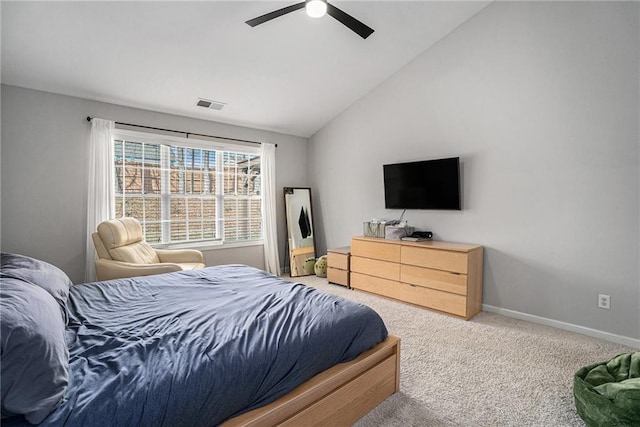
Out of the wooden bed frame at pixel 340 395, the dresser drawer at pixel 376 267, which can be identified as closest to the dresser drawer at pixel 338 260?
the dresser drawer at pixel 376 267

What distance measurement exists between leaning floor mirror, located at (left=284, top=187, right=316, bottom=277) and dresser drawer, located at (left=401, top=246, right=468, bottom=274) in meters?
1.88

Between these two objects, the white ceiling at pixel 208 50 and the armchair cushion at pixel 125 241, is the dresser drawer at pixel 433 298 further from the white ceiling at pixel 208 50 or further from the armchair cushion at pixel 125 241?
the armchair cushion at pixel 125 241

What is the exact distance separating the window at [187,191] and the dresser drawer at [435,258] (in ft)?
8.03

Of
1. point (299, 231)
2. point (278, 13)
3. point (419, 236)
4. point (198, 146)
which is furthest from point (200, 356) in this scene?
point (299, 231)

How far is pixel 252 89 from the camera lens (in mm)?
3891

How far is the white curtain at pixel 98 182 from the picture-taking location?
135 inches

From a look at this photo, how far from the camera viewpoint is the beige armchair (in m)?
2.96

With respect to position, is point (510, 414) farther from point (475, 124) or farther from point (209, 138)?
point (209, 138)

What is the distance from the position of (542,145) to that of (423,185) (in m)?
1.23

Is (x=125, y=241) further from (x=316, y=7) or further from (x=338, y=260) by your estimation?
(x=316, y=7)

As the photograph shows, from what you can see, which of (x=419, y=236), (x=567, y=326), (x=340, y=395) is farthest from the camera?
(x=419, y=236)

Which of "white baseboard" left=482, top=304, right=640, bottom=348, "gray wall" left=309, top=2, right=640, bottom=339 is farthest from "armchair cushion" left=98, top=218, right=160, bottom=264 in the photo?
"white baseboard" left=482, top=304, right=640, bottom=348

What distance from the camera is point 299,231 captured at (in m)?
5.13

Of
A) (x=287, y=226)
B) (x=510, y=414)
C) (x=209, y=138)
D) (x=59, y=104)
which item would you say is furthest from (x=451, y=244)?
(x=59, y=104)
